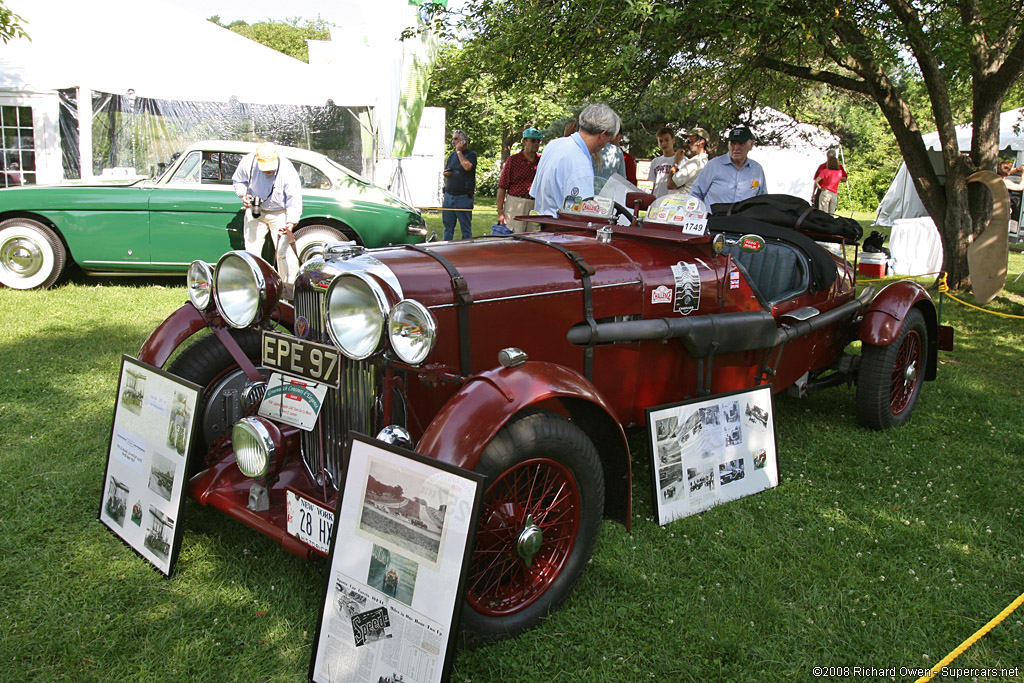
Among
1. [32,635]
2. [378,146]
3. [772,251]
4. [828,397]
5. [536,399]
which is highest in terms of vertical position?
[378,146]

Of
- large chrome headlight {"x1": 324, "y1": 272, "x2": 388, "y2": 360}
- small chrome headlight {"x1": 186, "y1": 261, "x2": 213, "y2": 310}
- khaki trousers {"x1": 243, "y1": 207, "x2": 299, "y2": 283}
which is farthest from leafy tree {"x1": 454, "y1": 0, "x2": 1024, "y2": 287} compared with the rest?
large chrome headlight {"x1": 324, "y1": 272, "x2": 388, "y2": 360}

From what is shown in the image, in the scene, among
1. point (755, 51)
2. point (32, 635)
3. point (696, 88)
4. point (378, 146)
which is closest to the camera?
point (32, 635)

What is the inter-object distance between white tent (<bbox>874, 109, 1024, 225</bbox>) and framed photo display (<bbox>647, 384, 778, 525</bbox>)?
13.6 metres

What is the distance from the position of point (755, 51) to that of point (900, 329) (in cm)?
515

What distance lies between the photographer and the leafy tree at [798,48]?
7.08 meters

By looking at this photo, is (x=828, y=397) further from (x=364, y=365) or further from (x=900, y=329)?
(x=364, y=365)

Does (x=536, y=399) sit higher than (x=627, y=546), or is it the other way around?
(x=536, y=399)

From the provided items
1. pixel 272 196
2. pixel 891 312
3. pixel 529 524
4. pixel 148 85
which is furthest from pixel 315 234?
pixel 529 524

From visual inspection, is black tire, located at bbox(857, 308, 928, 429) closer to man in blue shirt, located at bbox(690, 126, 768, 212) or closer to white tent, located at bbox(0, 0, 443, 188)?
man in blue shirt, located at bbox(690, 126, 768, 212)

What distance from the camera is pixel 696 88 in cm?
1066

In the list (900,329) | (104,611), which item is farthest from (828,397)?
(104,611)

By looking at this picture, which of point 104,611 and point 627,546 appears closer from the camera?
point 104,611

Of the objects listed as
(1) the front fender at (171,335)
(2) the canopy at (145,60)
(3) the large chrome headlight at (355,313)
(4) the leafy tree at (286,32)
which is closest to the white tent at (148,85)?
(2) the canopy at (145,60)

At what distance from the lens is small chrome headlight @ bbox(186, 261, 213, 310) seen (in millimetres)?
3141
